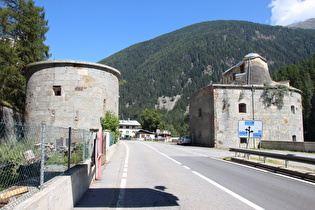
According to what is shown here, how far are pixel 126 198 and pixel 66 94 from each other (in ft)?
58.0

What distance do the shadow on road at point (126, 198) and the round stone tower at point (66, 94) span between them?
15.9m

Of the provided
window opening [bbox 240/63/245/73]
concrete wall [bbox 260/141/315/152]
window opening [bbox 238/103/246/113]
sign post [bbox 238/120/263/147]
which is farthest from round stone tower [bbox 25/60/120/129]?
window opening [bbox 240/63/245/73]

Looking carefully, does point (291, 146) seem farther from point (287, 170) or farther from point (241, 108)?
point (287, 170)

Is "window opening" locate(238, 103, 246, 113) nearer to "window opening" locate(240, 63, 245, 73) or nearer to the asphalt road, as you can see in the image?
"window opening" locate(240, 63, 245, 73)

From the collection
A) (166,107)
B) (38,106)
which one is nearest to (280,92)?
(38,106)

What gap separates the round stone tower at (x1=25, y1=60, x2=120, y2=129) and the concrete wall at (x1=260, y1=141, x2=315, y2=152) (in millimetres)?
19717

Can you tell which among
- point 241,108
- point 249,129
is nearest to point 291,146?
point 241,108

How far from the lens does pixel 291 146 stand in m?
26.6

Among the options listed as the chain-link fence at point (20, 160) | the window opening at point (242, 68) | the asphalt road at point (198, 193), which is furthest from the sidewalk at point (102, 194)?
the window opening at point (242, 68)

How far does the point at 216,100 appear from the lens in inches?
1313

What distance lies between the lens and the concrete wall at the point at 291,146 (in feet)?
79.6

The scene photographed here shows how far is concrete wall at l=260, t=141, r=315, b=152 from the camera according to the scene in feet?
79.6

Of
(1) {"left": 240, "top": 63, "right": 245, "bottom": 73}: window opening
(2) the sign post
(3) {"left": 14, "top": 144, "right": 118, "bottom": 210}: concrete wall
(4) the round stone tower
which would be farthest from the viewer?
(1) {"left": 240, "top": 63, "right": 245, "bottom": 73}: window opening

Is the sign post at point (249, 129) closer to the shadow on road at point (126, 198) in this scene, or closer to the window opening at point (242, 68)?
the shadow on road at point (126, 198)
